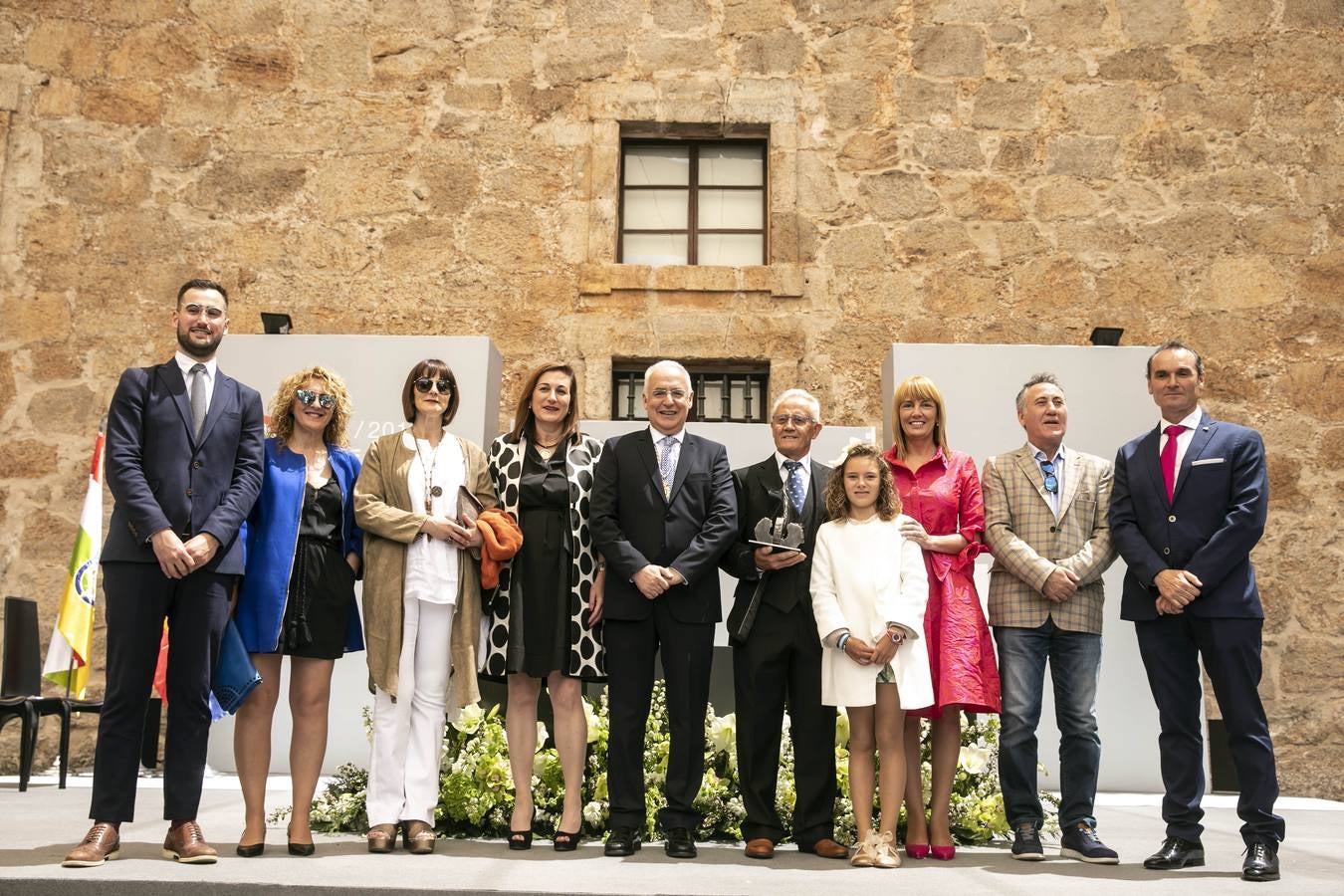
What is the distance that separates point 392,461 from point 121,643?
961 mm

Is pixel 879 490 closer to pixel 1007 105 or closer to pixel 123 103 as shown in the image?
pixel 1007 105

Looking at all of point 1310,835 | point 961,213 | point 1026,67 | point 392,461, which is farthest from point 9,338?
point 1310,835

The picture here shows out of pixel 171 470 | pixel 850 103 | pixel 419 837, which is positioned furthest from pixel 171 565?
pixel 850 103

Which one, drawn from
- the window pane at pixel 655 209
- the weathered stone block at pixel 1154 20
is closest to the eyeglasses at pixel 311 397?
the window pane at pixel 655 209

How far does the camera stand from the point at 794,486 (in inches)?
161

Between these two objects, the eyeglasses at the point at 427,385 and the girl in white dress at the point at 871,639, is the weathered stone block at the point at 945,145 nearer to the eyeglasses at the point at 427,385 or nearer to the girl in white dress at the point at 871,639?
the girl in white dress at the point at 871,639

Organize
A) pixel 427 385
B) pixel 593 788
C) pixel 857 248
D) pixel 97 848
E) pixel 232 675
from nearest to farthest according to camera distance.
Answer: pixel 97 848
pixel 232 675
pixel 427 385
pixel 593 788
pixel 857 248

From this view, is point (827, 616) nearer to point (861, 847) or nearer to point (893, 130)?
point (861, 847)

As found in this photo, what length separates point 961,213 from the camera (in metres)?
7.44

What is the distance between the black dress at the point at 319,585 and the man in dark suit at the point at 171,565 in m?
0.19

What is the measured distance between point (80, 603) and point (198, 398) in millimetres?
3539

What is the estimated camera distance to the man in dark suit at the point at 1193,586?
3.75 meters

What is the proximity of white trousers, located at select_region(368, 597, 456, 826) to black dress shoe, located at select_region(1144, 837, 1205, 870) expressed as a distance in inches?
87.8

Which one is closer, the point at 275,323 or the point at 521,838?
the point at 521,838
